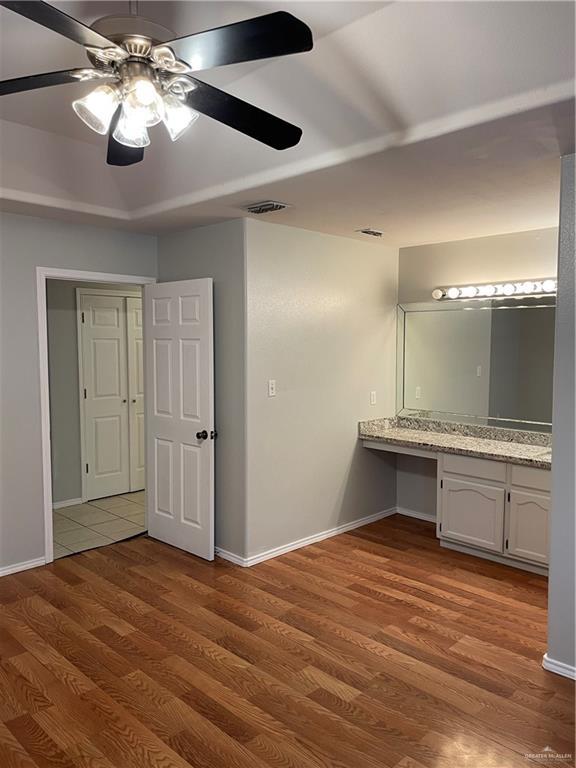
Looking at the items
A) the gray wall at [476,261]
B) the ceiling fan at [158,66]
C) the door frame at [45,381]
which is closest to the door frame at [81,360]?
the door frame at [45,381]

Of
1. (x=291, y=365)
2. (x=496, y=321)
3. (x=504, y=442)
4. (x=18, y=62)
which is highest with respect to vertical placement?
(x=18, y=62)

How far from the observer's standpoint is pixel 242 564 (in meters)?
3.96

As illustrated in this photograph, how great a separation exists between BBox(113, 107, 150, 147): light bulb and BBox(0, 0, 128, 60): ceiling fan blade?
0.68 feet

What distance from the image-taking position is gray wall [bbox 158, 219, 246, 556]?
388cm

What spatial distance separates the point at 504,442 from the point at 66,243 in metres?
3.44

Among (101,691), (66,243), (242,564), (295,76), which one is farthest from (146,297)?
(101,691)

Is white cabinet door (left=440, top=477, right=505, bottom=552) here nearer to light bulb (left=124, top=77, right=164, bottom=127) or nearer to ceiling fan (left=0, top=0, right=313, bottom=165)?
ceiling fan (left=0, top=0, right=313, bottom=165)

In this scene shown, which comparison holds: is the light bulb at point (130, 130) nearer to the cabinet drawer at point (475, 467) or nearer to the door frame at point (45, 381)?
the door frame at point (45, 381)

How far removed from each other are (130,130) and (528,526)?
3.33m

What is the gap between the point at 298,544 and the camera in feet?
14.1

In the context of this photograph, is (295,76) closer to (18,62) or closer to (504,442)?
(18,62)

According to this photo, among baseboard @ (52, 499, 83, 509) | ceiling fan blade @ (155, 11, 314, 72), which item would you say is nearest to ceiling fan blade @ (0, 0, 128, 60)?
ceiling fan blade @ (155, 11, 314, 72)

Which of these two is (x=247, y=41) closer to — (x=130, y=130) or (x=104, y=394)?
(x=130, y=130)

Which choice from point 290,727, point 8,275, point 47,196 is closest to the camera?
point 290,727
